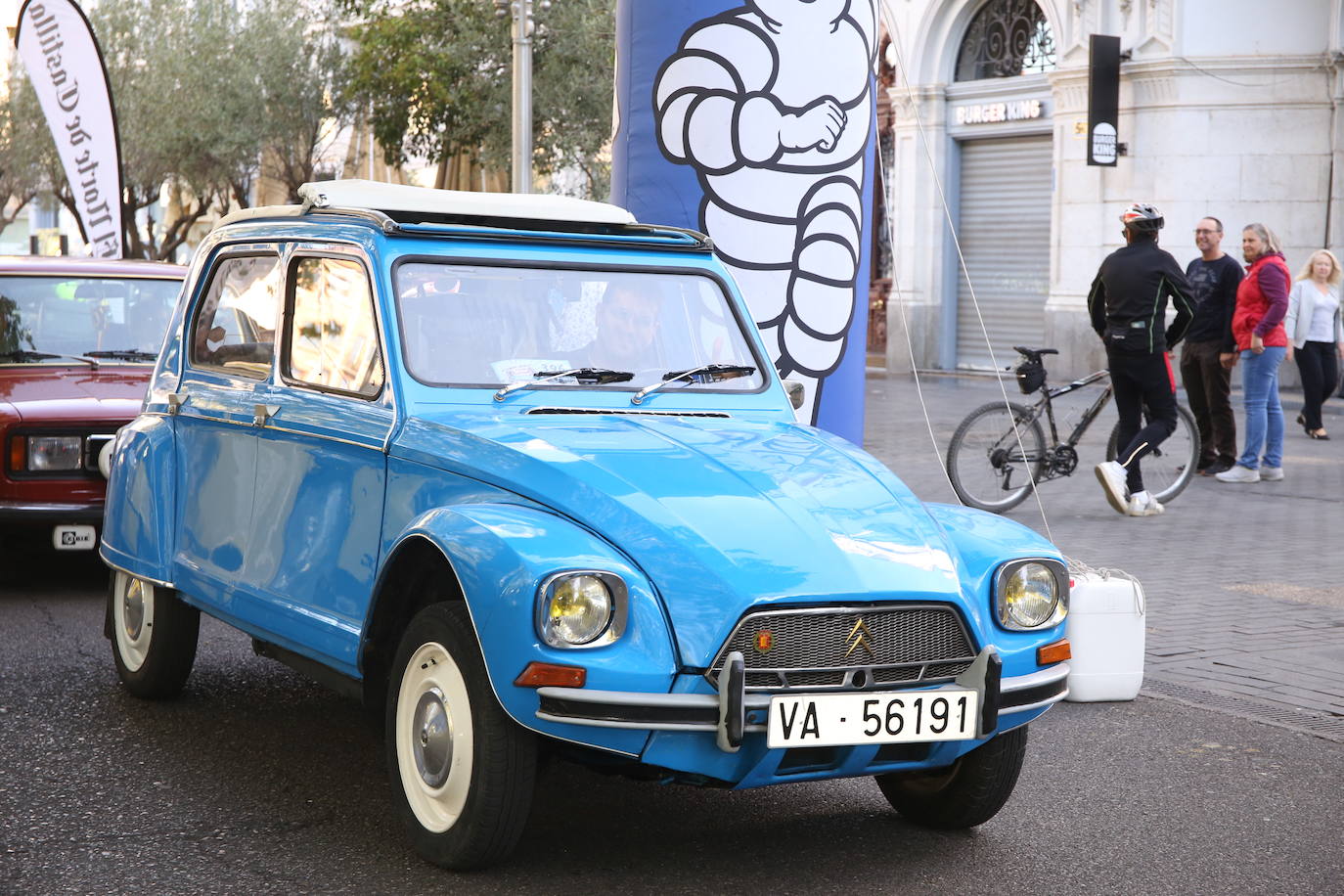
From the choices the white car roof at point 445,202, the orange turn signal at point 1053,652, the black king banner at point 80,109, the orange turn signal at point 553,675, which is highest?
the black king banner at point 80,109

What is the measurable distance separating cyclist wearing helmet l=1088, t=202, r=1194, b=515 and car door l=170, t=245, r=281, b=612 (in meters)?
6.44

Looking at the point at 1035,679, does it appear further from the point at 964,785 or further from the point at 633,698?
the point at 633,698

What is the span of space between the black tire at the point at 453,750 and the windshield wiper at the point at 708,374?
3.94ft

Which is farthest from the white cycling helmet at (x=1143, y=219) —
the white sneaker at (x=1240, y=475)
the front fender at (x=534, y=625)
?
the front fender at (x=534, y=625)

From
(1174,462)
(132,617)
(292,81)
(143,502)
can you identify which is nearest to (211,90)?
(292,81)

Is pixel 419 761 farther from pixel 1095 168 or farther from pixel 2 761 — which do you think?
pixel 1095 168

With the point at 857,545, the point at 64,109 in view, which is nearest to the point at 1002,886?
the point at 857,545

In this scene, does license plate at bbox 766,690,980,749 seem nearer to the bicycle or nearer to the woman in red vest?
the bicycle

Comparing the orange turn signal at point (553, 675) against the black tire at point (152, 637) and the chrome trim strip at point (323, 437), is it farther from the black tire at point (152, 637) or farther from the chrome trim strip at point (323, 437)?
the black tire at point (152, 637)

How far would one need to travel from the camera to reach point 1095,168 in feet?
76.7

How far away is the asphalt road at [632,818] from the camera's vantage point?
4.28m

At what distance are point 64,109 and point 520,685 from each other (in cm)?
1416

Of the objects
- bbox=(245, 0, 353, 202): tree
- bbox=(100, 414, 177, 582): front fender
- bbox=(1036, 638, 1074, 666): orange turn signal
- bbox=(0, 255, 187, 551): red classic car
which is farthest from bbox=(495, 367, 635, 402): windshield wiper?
bbox=(245, 0, 353, 202): tree

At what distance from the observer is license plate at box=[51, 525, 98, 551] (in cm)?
830
